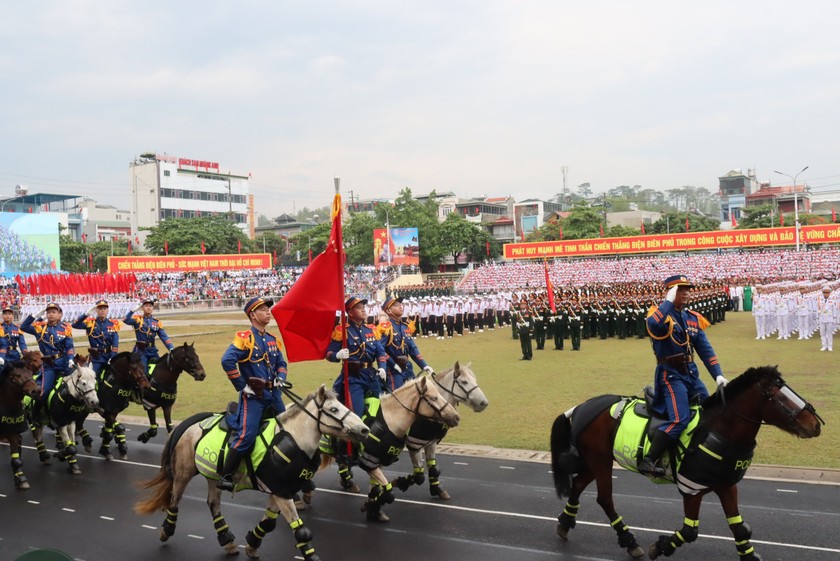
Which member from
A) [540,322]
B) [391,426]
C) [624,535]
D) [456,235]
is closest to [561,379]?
[540,322]

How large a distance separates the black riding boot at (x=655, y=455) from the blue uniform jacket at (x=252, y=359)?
4011 mm

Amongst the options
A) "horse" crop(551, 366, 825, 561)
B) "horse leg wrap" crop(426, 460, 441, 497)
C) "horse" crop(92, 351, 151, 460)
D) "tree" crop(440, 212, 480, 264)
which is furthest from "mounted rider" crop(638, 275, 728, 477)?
"tree" crop(440, 212, 480, 264)

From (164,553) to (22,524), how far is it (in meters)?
2.28

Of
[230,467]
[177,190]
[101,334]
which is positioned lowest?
[230,467]

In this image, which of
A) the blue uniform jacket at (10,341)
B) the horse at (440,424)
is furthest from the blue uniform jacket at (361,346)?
the blue uniform jacket at (10,341)

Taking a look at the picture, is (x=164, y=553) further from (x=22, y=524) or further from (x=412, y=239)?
(x=412, y=239)

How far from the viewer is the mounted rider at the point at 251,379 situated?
7.43m

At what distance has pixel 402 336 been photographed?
1050 centimetres

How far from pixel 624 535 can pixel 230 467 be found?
4.01 meters

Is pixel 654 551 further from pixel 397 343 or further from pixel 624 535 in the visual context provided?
pixel 397 343

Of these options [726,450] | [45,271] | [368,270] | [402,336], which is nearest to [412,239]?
[368,270]

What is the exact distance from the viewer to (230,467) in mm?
7395

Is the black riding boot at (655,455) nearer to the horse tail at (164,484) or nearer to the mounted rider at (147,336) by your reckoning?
the horse tail at (164,484)

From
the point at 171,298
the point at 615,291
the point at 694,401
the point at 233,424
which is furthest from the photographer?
the point at 171,298
